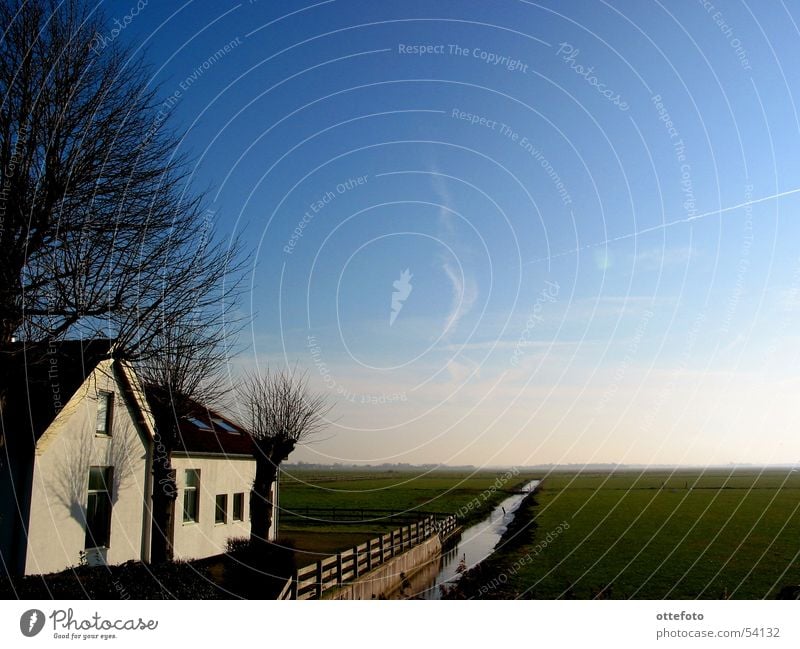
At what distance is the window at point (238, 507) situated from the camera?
26206 millimetres

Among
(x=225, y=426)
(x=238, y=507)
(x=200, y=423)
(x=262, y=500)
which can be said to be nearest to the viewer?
(x=262, y=500)

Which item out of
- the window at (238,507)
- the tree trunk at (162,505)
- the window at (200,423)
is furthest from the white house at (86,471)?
the window at (238,507)

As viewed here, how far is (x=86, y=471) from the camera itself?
17.7 metres

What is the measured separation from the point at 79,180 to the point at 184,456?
1232cm

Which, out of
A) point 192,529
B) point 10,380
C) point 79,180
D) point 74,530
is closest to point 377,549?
point 192,529

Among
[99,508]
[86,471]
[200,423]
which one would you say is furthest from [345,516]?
[86,471]

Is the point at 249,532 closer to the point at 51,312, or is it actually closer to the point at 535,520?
the point at 51,312

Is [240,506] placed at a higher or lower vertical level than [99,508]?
lower

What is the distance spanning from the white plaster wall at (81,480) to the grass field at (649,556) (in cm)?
1029

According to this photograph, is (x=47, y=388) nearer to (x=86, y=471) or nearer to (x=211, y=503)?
(x=86, y=471)

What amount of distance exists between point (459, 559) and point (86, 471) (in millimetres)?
16948

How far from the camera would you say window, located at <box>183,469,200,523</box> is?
22750mm

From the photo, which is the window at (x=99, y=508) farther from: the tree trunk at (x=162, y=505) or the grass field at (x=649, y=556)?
the grass field at (x=649, y=556)

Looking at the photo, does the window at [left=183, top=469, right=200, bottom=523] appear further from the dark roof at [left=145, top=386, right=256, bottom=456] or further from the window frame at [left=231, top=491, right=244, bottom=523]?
the window frame at [left=231, top=491, right=244, bottom=523]
